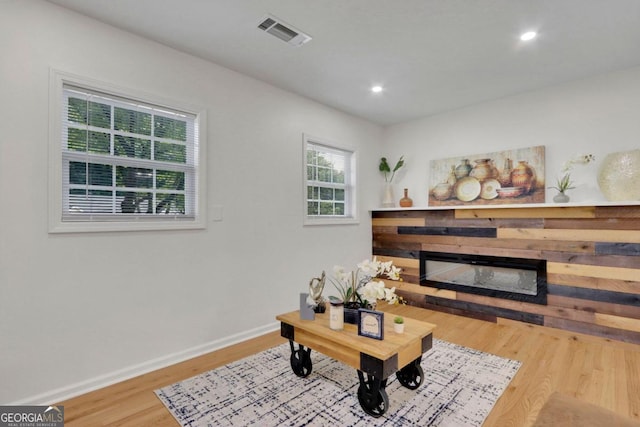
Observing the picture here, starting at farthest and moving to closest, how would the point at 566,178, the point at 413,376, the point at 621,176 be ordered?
the point at 566,178 → the point at 621,176 → the point at 413,376

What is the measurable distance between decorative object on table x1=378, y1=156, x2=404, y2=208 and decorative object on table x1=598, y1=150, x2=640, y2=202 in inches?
88.3

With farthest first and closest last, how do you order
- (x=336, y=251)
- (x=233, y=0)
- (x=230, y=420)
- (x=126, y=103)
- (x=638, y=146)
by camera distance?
(x=336, y=251) < (x=638, y=146) < (x=126, y=103) < (x=233, y=0) < (x=230, y=420)

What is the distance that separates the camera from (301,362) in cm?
233

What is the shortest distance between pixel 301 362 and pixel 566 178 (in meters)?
3.28

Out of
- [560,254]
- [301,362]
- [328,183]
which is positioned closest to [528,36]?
[560,254]

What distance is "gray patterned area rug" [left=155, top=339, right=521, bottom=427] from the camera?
1862 millimetres

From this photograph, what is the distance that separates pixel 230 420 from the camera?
1857 millimetres

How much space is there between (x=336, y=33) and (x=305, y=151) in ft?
4.72

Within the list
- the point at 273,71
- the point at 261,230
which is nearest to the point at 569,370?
the point at 261,230

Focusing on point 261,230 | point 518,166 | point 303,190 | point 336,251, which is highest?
point 518,166

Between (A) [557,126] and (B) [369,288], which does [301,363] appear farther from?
(A) [557,126]

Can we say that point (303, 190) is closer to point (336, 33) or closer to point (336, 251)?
point (336, 251)

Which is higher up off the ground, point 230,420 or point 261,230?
point 261,230

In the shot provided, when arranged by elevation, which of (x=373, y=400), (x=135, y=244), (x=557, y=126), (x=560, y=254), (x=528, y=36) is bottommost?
(x=373, y=400)
